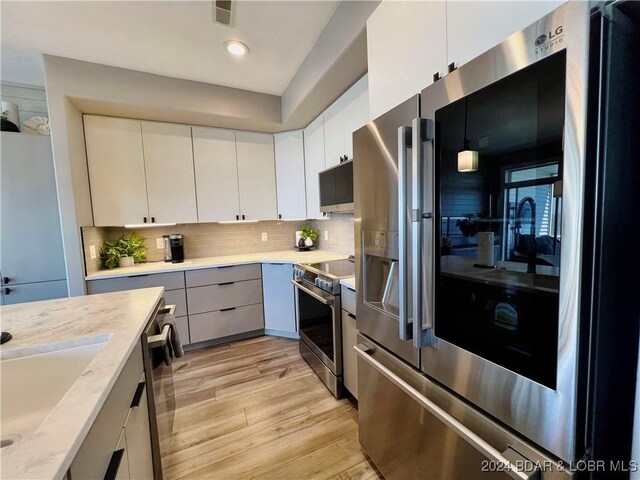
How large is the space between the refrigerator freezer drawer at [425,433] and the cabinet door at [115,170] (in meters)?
2.64

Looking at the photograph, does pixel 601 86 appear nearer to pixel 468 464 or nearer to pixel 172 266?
pixel 468 464

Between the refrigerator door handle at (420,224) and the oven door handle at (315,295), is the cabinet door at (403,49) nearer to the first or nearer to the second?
the refrigerator door handle at (420,224)

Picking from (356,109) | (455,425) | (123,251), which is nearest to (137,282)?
(123,251)

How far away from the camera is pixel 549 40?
0.60 m

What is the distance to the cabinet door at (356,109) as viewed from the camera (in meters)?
1.99

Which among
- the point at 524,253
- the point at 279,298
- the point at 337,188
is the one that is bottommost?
the point at 279,298

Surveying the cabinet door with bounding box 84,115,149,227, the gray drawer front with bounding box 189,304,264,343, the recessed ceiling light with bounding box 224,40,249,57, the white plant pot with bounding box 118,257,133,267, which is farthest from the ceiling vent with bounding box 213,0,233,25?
the gray drawer front with bounding box 189,304,264,343

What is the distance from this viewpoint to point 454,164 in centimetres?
87

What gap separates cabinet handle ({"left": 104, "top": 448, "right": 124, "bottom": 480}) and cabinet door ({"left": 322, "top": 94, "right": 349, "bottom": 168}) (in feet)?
7.27

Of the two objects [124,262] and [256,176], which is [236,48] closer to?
[256,176]

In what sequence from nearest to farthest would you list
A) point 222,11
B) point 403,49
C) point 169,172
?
point 403,49
point 222,11
point 169,172

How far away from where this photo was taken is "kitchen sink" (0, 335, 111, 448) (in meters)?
0.84

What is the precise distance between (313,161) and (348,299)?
1718 mm

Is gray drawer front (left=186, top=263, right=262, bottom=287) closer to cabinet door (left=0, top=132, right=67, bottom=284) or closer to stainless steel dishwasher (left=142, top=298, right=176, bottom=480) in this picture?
cabinet door (left=0, top=132, right=67, bottom=284)
